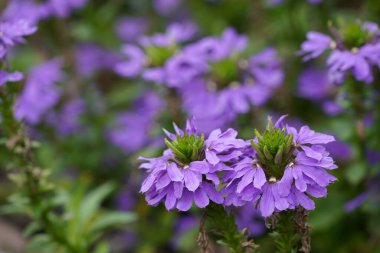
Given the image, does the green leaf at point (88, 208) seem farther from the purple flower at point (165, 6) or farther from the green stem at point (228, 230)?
the purple flower at point (165, 6)

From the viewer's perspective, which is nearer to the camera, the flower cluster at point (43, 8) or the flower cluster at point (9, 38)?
the flower cluster at point (9, 38)

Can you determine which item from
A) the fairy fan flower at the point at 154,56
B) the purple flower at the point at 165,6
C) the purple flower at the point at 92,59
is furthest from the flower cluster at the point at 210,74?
the purple flower at the point at 165,6

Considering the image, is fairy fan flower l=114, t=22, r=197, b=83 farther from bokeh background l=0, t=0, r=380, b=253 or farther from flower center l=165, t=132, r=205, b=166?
flower center l=165, t=132, r=205, b=166

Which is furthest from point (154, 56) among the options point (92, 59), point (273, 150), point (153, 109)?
point (92, 59)

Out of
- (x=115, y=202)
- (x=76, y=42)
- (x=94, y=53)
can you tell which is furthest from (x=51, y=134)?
(x=76, y=42)

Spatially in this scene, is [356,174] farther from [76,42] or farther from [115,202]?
[76,42]

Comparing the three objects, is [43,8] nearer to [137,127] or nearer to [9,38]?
[137,127]
